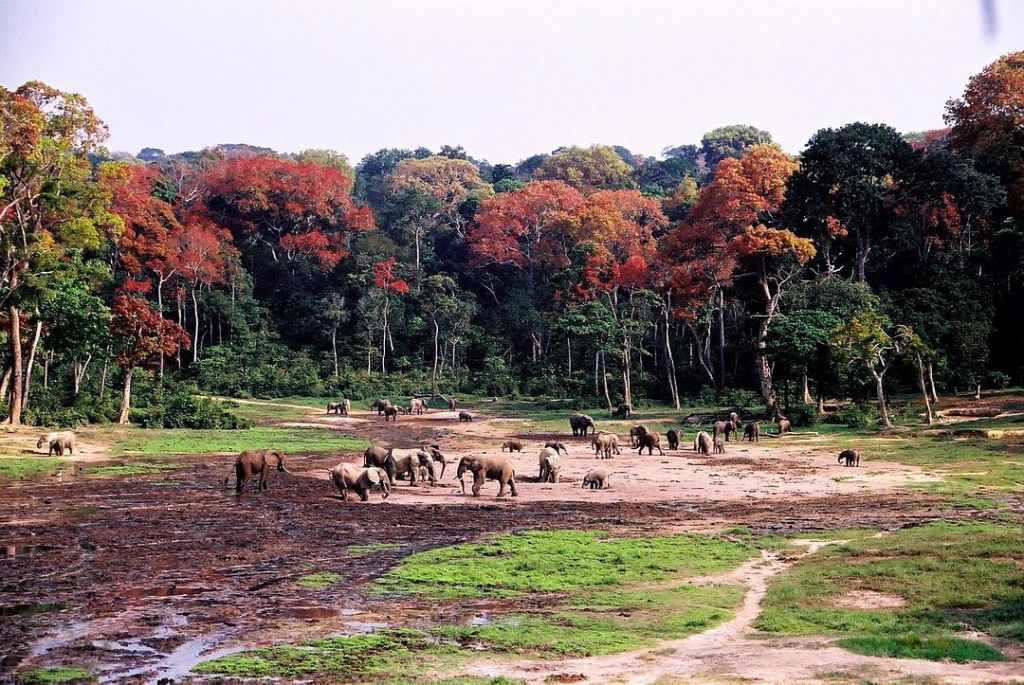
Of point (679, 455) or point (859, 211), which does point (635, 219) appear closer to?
point (859, 211)

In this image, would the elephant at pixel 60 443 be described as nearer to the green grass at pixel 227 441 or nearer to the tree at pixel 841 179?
the green grass at pixel 227 441

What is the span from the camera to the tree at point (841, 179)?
50.7 m

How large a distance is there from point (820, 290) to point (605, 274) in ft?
49.4

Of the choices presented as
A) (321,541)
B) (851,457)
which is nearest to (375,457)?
(321,541)

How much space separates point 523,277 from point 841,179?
29746 mm

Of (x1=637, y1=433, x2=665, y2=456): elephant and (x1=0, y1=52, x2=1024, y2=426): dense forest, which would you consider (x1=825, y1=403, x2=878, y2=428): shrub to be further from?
(x1=637, y1=433, x2=665, y2=456): elephant

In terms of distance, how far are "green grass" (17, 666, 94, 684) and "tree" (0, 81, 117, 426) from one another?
2811 cm

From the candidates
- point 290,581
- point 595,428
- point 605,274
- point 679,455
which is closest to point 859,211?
point 605,274

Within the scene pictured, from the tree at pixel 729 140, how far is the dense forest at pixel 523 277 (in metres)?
25.1

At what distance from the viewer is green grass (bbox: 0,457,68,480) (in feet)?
89.4

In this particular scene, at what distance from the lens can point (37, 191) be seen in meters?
37.8

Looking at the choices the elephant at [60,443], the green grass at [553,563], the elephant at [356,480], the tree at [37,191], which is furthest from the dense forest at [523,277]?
the green grass at [553,563]

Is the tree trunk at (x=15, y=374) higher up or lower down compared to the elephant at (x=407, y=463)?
higher up

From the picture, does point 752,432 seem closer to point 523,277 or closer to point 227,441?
point 227,441
